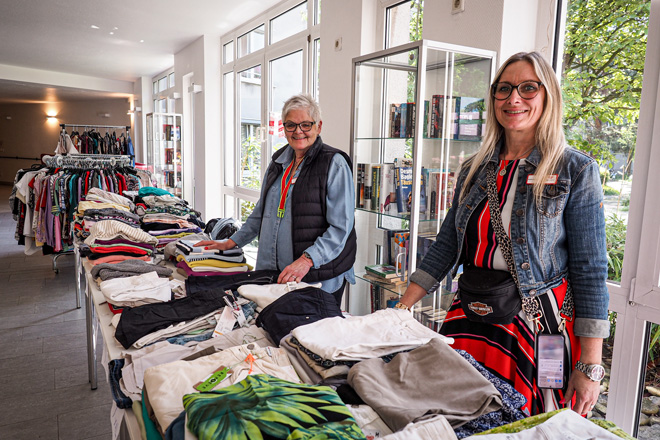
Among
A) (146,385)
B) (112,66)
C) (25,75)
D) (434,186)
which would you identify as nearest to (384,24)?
(434,186)

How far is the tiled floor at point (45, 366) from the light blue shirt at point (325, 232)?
55.1 inches

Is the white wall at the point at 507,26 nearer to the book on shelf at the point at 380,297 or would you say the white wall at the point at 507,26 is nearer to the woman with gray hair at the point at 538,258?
the woman with gray hair at the point at 538,258

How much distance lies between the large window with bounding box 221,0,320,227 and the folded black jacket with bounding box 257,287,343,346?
408cm

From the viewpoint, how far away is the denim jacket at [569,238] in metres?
1.28

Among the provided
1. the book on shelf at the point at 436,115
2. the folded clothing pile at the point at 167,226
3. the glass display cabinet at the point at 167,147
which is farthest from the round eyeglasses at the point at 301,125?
the glass display cabinet at the point at 167,147

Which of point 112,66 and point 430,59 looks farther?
point 112,66

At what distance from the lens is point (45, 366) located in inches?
128

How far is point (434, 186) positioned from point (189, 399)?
1980 millimetres

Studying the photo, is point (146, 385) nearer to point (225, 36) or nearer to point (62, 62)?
point (225, 36)

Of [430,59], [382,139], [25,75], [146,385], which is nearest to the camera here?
[146,385]

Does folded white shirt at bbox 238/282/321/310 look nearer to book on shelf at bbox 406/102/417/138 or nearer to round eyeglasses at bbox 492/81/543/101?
round eyeglasses at bbox 492/81/543/101

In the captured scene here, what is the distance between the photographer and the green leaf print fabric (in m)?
0.71

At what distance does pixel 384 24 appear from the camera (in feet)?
12.3

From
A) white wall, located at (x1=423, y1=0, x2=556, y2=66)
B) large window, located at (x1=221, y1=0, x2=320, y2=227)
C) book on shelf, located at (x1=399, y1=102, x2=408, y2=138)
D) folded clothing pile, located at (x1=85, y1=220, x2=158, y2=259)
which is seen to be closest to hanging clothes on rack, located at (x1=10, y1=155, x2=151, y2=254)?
large window, located at (x1=221, y1=0, x2=320, y2=227)
